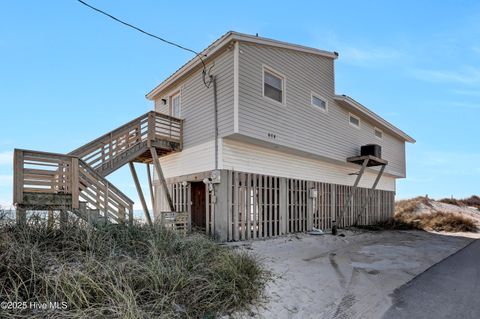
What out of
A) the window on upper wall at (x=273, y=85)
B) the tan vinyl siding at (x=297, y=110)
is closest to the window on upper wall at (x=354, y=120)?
Answer: the tan vinyl siding at (x=297, y=110)

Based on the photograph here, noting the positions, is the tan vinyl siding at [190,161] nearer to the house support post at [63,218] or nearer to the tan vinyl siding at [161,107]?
the tan vinyl siding at [161,107]

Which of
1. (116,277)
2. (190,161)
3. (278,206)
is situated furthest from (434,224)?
(116,277)

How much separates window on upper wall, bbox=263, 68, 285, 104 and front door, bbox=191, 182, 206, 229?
4331 mm

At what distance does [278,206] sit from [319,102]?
15.7 feet

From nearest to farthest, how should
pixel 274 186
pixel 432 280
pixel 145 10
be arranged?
pixel 432 280
pixel 145 10
pixel 274 186

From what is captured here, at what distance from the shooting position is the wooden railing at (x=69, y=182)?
276 inches

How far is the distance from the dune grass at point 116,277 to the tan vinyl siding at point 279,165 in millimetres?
4729

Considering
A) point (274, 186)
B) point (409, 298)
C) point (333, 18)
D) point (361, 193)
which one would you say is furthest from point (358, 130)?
point (409, 298)

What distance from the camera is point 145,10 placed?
8289mm

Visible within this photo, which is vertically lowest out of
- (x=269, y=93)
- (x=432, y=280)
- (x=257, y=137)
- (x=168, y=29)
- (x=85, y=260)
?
(x=432, y=280)

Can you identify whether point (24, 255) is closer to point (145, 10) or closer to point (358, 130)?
point (145, 10)

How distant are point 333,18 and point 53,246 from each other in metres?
8.95

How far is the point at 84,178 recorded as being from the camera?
7773 millimetres

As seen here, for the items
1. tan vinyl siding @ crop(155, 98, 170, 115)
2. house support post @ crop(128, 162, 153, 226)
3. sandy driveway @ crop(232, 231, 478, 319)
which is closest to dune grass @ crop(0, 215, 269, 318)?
sandy driveway @ crop(232, 231, 478, 319)
